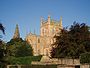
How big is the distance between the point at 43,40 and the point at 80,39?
73.3 metres

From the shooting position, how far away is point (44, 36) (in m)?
114

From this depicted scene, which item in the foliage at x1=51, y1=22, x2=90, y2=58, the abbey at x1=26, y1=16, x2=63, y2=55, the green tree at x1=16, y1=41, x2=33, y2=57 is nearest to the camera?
the foliage at x1=51, y1=22, x2=90, y2=58

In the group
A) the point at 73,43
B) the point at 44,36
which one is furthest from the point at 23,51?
the point at 73,43

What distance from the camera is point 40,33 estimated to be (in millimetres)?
117500

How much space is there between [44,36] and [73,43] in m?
74.2

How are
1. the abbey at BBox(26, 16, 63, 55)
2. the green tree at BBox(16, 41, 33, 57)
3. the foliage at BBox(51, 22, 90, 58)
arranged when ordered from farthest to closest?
the abbey at BBox(26, 16, 63, 55)
the green tree at BBox(16, 41, 33, 57)
the foliage at BBox(51, 22, 90, 58)

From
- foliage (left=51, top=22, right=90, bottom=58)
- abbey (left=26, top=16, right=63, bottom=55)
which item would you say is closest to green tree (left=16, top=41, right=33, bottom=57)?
abbey (left=26, top=16, right=63, bottom=55)

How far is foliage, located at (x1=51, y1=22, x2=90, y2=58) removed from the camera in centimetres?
3969

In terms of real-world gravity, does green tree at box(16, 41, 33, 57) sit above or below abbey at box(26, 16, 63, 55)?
below

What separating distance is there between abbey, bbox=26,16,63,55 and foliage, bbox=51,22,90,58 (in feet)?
225

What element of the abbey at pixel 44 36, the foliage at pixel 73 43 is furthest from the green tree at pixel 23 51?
the foliage at pixel 73 43

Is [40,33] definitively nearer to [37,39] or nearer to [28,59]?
[37,39]

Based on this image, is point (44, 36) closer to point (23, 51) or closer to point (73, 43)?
point (23, 51)

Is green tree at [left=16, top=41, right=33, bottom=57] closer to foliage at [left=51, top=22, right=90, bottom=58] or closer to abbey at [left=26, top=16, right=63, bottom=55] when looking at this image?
abbey at [left=26, top=16, right=63, bottom=55]
